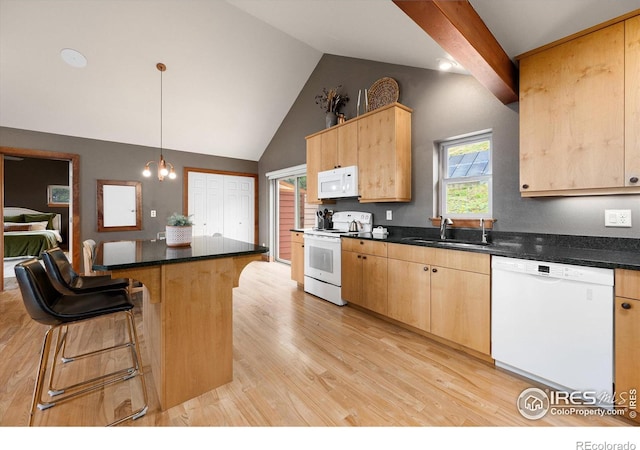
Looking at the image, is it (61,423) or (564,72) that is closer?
(61,423)

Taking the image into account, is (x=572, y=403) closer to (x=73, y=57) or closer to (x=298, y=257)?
(x=298, y=257)

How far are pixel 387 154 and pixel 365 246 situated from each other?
1028 mm

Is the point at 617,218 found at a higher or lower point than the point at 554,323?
Result: higher

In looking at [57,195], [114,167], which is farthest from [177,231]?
[57,195]

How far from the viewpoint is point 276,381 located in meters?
1.83

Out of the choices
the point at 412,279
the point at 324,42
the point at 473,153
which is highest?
the point at 324,42

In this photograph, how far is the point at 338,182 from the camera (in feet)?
11.5

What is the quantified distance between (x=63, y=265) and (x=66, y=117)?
3278 millimetres

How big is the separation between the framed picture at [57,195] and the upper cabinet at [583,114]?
10725 millimetres

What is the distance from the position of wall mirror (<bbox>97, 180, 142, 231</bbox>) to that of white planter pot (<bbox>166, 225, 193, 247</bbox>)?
3492 millimetres

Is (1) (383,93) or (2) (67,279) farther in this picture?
(1) (383,93)

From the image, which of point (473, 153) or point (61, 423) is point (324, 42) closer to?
point (473, 153)

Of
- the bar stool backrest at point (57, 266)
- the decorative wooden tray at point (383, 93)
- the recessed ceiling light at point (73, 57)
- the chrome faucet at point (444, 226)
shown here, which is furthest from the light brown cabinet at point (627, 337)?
the recessed ceiling light at point (73, 57)
